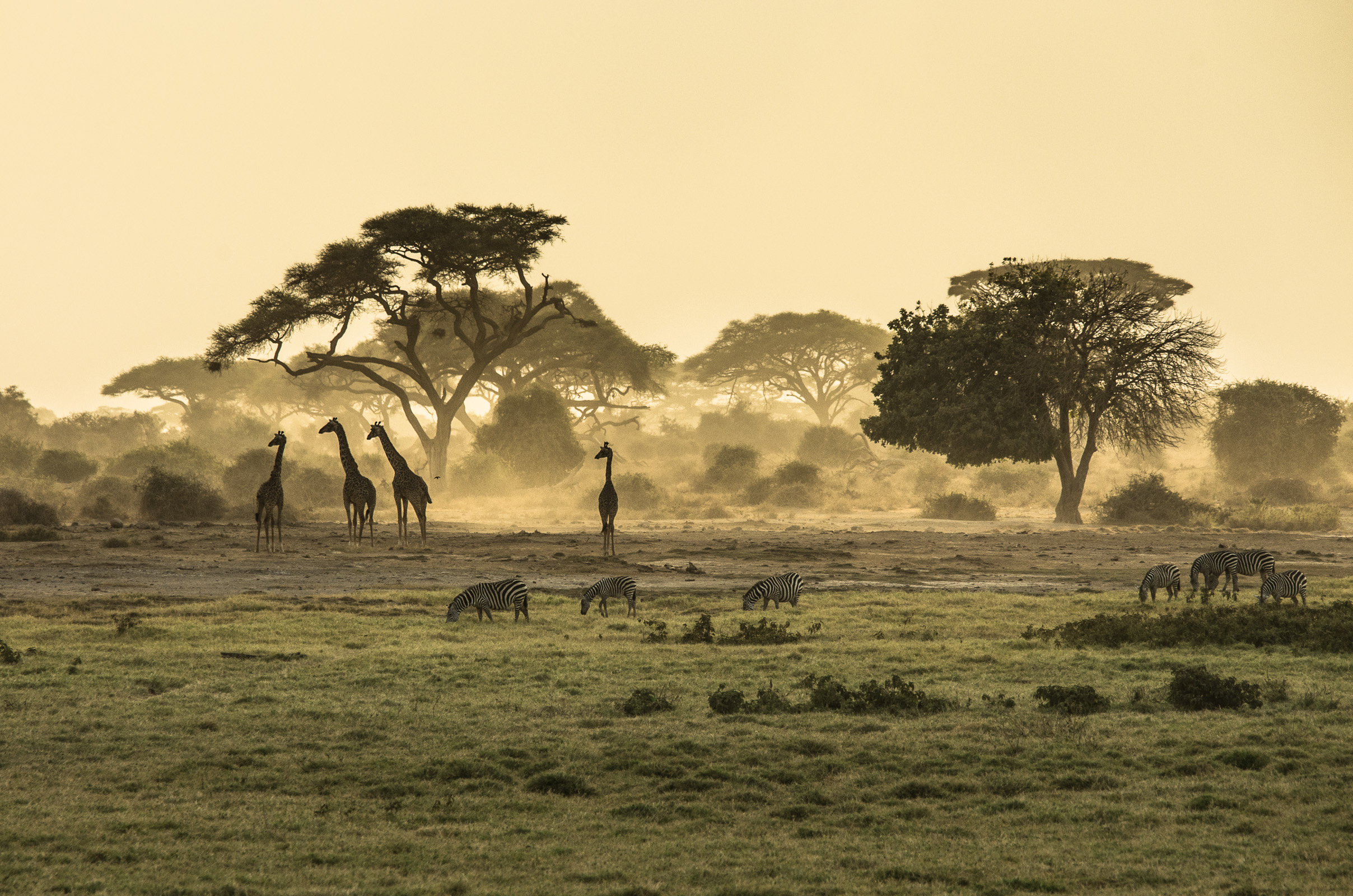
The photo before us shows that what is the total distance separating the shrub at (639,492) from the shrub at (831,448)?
19114 mm

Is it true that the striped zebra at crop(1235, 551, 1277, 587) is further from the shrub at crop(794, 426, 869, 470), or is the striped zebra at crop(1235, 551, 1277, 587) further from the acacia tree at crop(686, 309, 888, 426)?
the acacia tree at crop(686, 309, 888, 426)

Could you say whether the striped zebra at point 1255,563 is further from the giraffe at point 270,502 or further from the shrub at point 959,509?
the shrub at point 959,509

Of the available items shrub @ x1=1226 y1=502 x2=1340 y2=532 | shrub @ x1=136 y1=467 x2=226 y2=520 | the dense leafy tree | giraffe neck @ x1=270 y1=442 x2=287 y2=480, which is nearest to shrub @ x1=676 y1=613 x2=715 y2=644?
giraffe neck @ x1=270 y1=442 x2=287 y2=480

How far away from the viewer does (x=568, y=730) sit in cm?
1156

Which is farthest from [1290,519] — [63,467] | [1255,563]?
[63,467]

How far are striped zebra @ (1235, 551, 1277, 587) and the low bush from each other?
3348mm

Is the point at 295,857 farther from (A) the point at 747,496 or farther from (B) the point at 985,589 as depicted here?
(A) the point at 747,496

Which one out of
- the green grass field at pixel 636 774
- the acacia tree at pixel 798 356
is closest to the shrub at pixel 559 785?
the green grass field at pixel 636 774

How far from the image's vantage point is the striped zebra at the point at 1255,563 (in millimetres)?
21969

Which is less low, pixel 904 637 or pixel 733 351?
pixel 733 351

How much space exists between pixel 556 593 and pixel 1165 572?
12.0 m

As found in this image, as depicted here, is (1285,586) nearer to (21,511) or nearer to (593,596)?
(593,596)

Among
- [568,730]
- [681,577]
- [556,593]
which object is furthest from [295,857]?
[681,577]

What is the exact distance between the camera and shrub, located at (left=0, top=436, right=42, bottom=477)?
61.8 metres
